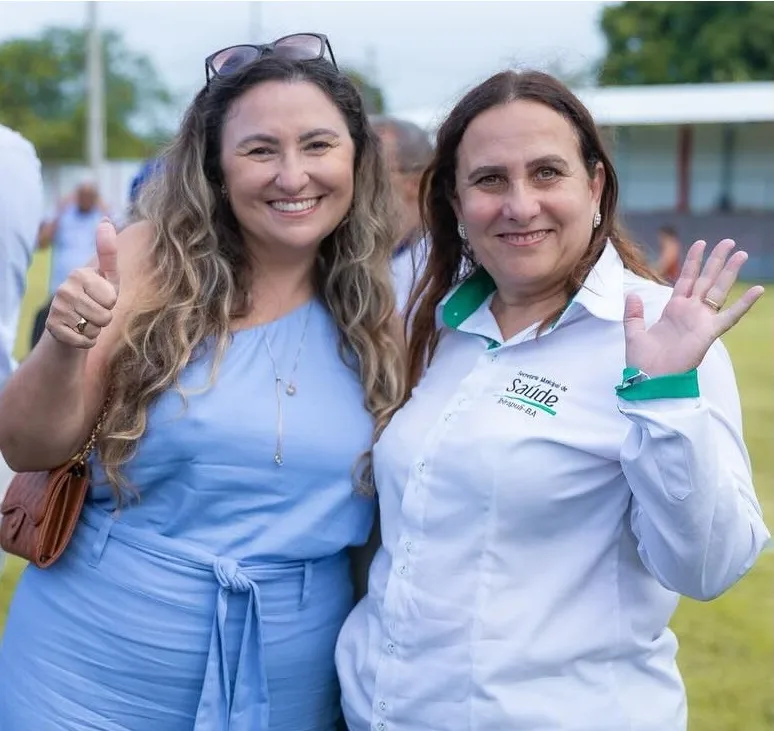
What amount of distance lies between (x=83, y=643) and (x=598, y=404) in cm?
126

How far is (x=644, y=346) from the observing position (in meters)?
1.84

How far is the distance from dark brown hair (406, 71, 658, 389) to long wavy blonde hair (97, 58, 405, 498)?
0.11 m

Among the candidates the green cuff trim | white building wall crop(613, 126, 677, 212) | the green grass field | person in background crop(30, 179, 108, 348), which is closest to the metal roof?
white building wall crop(613, 126, 677, 212)

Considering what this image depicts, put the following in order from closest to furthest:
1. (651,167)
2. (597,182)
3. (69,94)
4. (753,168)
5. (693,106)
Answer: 1. (597,182)
2. (693,106)
3. (753,168)
4. (651,167)
5. (69,94)

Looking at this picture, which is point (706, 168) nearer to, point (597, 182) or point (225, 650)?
point (597, 182)

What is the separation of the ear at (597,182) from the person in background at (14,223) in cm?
145

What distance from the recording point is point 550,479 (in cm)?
201

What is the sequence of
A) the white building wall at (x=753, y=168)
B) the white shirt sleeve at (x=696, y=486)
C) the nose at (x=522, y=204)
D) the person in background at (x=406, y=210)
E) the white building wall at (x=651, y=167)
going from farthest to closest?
the white building wall at (x=651, y=167)
the white building wall at (x=753, y=168)
the person in background at (x=406, y=210)
the nose at (x=522, y=204)
the white shirt sleeve at (x=696, y=486)

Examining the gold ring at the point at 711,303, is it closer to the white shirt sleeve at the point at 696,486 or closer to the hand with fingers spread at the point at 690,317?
the hand with fingers spread at the point at 690,317

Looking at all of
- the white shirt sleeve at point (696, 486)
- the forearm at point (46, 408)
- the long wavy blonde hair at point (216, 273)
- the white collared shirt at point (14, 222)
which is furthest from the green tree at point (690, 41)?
the white shirt sleeve at point (696, 486)

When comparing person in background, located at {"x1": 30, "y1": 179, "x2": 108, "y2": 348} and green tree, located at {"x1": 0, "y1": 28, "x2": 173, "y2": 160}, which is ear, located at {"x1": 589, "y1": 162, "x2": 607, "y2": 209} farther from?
green tree, located at {"x1": 0, "y1": 28, "x2": 173, "y2": 160}

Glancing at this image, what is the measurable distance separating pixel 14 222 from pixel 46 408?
0.73 metres

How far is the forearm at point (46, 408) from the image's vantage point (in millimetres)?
2146

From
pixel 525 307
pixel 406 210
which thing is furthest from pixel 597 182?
pixel 406 210
